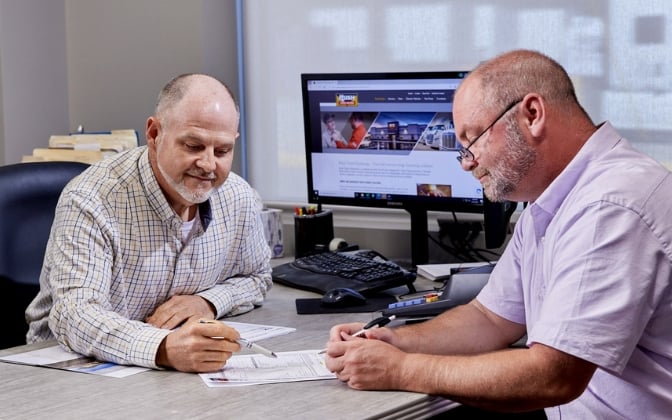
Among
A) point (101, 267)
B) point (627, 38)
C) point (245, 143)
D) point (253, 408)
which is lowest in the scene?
point (253, 408)

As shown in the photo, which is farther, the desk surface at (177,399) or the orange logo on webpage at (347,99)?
the orange logo on webpage at (347,99)

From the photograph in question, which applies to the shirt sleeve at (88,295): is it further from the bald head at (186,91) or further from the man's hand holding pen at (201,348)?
the bald head at (186,91)

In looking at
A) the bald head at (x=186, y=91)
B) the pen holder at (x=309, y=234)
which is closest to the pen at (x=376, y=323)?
the bald head at (x=186, y=91)

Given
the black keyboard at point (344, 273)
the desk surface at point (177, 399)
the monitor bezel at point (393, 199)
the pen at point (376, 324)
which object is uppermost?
the monitor bezel at point (393, 199)

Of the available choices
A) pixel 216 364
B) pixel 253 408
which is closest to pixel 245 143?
pixel 216 364

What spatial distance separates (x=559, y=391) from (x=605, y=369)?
0.09 meters

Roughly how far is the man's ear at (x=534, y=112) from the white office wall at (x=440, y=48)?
1.17m

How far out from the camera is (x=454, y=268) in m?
2.65

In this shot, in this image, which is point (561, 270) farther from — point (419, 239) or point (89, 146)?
point (89, 146)

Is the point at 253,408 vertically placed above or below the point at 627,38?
below

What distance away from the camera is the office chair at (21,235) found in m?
2.50

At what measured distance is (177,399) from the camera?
67.2 inches

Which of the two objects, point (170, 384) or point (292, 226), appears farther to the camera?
point (292, 226)

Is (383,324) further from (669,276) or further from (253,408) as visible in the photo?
(669,276)
